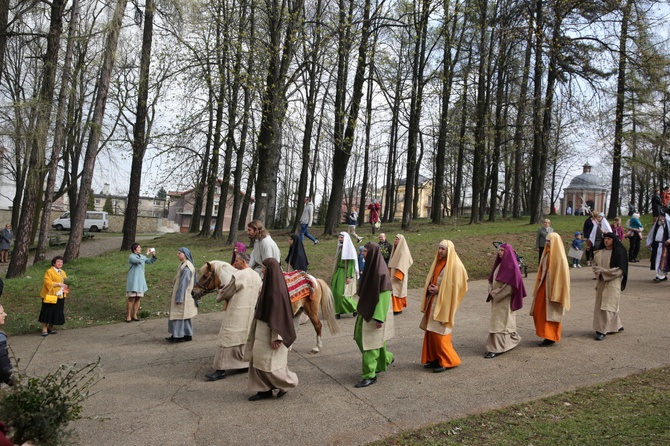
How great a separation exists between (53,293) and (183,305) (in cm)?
283

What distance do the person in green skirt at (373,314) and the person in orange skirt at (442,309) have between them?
2.52 feet

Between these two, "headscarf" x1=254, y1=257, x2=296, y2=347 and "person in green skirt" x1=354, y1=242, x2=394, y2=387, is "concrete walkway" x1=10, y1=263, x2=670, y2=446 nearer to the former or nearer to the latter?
"person in green skirt" x1=354, y1=242, x2=394, y2=387

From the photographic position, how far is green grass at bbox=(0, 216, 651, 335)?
1197cm

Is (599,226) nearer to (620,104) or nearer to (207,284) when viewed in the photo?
(207,284)

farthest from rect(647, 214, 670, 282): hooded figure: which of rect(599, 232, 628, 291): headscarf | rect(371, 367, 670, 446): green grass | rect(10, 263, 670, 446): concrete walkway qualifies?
rect(371, 367, 670, 446): green grass

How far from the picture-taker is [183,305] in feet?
31.0

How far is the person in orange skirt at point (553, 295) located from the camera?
27.4ft

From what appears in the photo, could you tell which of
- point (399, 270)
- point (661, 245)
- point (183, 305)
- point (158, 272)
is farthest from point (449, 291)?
point (661, 245)

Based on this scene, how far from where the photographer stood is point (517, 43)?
78.8 feet

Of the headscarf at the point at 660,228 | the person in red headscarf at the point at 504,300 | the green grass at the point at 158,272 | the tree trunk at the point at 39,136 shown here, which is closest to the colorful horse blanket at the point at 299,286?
the person in red headscarf at the point at 504,300

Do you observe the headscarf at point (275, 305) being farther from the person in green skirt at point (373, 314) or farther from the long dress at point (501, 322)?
the long dress at point (501, 322)

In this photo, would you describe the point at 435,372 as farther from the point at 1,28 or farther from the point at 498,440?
the point at 1,28

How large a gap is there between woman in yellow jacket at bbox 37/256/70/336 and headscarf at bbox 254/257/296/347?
5.75m

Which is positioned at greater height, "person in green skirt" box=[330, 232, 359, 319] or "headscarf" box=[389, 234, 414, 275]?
"headscarf" box=[389, 234, 414, 275]
